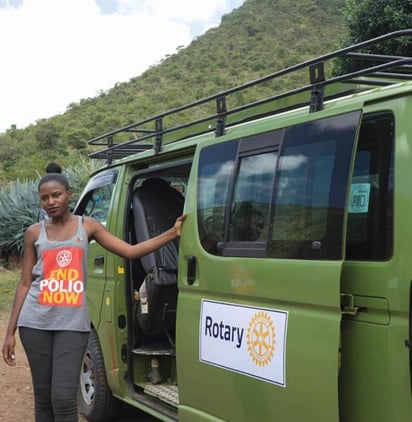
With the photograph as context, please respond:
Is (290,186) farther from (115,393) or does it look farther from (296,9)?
(296,9)

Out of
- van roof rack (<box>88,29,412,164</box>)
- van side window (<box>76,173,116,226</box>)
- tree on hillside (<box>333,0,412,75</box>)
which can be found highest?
tree on hillside (<box>333,0,412,75</box>)

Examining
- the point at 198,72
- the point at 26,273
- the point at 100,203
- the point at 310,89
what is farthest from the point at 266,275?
the point at 198,72

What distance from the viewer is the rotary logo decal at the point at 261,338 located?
288 cm

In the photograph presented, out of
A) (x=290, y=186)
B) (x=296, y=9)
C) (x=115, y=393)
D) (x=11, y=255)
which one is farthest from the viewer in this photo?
(x=296, y=9)

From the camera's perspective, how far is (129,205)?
466 centimetres

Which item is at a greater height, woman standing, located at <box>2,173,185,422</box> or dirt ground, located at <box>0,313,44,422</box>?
woman standing, located at <box>2,173,185,422</box>

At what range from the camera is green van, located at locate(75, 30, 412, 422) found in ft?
8.09

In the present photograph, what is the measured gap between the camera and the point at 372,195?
261 centimetres

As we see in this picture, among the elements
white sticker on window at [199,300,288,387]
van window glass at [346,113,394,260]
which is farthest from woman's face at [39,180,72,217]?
van window glass at [346,113,394,260]

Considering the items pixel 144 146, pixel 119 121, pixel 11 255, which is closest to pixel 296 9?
pixel 119 121

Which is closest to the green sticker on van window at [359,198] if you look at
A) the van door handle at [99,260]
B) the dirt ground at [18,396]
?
the van door handle at [99,260]

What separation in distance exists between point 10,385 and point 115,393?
6.97ft

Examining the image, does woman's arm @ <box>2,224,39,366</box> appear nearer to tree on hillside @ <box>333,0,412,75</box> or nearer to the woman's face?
the woman's face

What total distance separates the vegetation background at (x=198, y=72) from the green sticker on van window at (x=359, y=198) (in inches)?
1159
